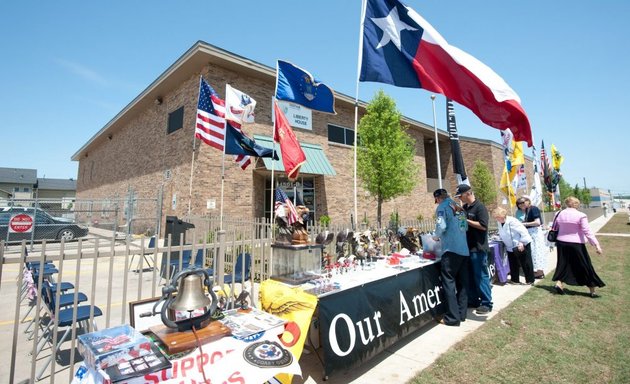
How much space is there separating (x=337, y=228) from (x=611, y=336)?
4.54 m

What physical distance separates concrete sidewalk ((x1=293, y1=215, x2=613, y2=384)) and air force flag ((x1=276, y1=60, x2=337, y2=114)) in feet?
15.4

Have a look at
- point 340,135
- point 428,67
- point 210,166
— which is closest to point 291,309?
point 428,67

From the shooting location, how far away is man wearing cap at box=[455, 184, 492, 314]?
184 inches

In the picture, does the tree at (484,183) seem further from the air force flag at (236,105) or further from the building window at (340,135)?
the air force flag at (236,105)

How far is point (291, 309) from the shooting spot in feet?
9.30

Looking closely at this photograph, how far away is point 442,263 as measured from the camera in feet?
14.3

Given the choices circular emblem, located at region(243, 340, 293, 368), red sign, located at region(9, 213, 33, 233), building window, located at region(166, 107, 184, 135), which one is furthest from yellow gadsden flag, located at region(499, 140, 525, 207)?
red sign, located at region(9, 213, 33, 233)

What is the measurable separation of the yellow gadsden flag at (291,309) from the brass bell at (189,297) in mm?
883

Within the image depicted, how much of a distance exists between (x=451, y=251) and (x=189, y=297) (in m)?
3.66

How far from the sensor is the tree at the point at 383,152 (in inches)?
585

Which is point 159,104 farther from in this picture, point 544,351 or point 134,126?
point 544,351

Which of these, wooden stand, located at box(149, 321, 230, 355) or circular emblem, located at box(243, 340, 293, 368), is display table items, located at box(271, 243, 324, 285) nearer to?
circular emblem, located at box(243, 340, 293, 368)

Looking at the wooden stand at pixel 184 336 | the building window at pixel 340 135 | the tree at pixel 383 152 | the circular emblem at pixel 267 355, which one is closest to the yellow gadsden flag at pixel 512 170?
the tree at pixel 383 152

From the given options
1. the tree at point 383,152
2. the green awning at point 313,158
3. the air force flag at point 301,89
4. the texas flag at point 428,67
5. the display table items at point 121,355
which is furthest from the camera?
the tree at point 383,152
